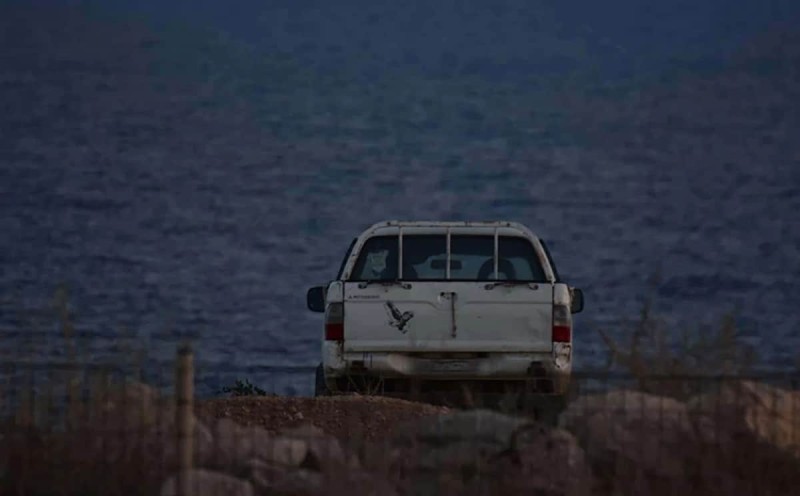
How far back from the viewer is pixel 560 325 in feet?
53.9

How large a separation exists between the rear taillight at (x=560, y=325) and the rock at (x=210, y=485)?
5.49 meters

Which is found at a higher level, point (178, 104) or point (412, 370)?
point (178, 104)

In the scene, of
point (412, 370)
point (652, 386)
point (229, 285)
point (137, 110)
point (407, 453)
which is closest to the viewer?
point (407, 453)

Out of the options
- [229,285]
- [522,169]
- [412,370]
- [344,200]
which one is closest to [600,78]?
[522,169]

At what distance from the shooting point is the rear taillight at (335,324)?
53.9ft

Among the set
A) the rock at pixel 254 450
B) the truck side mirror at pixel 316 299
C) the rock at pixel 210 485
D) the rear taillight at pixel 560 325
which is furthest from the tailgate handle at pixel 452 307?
the rock at pixel 210 485

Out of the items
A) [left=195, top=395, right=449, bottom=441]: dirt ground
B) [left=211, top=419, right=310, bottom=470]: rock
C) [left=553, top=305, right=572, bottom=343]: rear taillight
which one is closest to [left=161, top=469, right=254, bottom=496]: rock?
[left=211, top=419, right=310, bottom=470]: rock

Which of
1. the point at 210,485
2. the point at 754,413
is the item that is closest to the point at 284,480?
the point at 210,485

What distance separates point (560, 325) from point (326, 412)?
6.44 feet

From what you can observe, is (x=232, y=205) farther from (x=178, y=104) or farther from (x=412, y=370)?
(x=412, y=370)

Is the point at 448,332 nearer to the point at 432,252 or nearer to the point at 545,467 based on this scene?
the point at 432,252

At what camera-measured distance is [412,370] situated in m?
16.5

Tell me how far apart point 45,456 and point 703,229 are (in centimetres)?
4483

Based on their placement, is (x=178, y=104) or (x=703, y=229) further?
(x=178, y=104)
